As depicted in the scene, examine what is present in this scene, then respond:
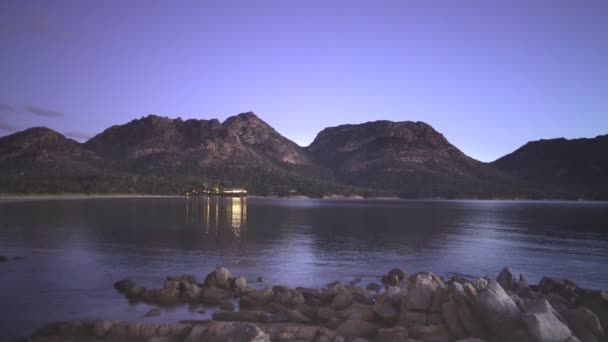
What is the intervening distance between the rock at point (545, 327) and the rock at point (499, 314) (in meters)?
0.42

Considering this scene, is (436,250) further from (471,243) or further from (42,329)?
(42,329)

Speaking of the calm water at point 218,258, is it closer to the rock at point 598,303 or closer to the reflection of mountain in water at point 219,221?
the reflection of mountain in water at point 219,221

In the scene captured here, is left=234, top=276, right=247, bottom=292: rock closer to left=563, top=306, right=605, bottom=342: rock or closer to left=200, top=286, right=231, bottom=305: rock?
left=200, top=286, right=231, bottom=305: rock

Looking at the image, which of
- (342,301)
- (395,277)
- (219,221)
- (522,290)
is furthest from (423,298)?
(219,221)

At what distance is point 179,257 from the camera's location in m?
41.8

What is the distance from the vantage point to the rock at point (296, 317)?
811 inches

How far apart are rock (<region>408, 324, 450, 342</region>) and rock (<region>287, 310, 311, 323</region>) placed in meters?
5.10

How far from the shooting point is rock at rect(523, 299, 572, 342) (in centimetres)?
1488

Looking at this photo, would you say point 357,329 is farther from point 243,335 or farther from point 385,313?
point 243,335

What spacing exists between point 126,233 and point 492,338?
56060 mm

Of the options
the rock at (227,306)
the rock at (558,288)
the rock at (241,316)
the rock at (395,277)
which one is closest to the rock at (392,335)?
the rock at (241,316)

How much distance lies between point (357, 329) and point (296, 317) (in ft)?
12.2

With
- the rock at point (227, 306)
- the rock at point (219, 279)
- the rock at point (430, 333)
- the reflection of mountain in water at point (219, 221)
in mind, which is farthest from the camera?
the reflection of mountain in water at point (219, 221)

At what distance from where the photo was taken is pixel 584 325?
16.8 metres
